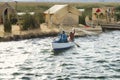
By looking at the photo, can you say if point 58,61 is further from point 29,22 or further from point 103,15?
point 103,15

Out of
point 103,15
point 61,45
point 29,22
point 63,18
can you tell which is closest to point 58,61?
point 61,45

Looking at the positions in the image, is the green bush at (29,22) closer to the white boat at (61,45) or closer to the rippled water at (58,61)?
the rippled water at (58,61)

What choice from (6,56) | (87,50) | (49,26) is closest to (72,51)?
(87,50)

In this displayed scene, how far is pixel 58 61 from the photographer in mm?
40250

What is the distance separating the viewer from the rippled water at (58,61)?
33.2 m

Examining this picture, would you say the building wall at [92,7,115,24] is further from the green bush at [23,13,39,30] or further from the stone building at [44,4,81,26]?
the green bush at [23,13,39,30]

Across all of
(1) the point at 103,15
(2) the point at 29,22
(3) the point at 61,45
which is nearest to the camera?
(3) the point at 61,45

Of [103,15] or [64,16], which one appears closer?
[64,16]

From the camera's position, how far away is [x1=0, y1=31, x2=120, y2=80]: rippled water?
1307 inches

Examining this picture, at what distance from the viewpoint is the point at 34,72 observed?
113 feet

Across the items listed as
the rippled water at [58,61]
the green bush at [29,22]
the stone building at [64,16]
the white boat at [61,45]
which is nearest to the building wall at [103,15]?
the stone building at [64,16]

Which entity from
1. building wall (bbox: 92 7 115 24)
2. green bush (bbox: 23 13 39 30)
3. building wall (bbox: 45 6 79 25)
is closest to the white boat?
green bush (bbox: 23 13 39 30)

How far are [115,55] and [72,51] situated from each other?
6.47 meters

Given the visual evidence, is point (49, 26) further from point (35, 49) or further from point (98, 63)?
point (98, 63)
